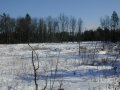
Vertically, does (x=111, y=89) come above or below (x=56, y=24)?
below

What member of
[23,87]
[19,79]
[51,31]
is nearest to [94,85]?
[23,87]

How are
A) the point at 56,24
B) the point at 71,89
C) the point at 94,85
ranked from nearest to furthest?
the point at 71,89, the point at 94,85, the point at 56,24

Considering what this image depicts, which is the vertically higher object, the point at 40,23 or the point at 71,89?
the point at 40,23

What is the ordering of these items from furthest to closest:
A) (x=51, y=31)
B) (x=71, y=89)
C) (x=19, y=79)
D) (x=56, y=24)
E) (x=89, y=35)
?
(x=56, y=24) < (x=51, y=31) < (x=89, y=35) < (x=19, y=79) < (x=71, y=89)

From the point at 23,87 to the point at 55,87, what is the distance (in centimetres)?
82

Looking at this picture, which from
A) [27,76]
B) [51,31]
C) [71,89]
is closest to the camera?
[71,89]

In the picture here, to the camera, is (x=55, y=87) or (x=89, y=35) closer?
(x=55, y=87)

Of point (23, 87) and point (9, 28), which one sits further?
point (9, 28)

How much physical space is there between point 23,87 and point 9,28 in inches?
2903

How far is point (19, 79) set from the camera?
328 inches

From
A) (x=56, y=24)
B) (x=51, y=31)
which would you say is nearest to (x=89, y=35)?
(x=51, y=31)

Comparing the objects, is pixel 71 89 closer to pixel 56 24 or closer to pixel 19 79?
A: pixel 19 79

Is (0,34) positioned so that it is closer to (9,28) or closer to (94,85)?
(9,28)

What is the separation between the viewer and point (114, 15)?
105 meters
